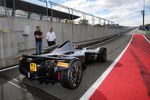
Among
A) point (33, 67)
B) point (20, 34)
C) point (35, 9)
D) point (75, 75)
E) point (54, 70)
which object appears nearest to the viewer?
point (54, 70)

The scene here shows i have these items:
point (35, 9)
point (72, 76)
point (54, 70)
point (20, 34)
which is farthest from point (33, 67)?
point (35, 9)

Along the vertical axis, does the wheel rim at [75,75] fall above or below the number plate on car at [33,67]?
below

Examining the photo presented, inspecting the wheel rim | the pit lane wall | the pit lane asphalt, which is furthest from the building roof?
the wheel rim

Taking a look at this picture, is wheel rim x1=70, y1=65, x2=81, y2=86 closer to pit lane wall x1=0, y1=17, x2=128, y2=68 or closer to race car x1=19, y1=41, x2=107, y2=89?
race car x1=19, y1=41, x2=107, y2=89

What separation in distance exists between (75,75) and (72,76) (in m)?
0.14

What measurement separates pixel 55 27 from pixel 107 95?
9509mm

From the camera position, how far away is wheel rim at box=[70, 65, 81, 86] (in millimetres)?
2830

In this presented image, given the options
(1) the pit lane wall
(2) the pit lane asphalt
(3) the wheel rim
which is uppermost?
(1) the pit lane wall

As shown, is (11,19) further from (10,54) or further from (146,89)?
(146,89)

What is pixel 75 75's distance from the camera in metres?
2.94

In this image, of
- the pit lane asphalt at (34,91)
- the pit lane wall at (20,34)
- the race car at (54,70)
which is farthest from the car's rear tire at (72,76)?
the pit lane wall at (20,34)

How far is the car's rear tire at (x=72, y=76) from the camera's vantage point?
8.48 ft

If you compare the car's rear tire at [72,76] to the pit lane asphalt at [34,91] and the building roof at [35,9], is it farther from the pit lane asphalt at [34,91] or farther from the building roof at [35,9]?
the building roof at [35,9]

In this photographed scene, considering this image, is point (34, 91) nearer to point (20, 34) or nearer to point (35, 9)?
point (20, 34)
